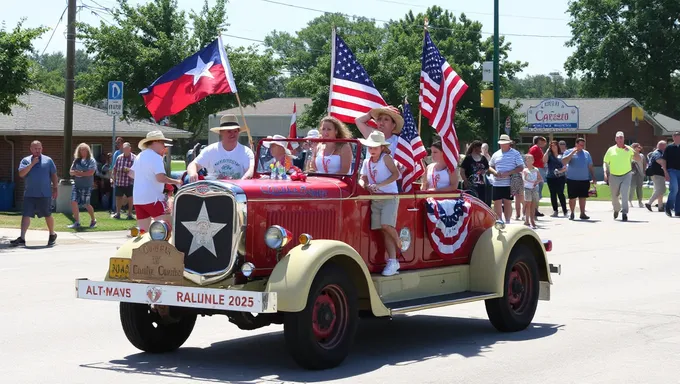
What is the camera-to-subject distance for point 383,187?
9.27 metres

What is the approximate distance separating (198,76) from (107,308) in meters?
2.66

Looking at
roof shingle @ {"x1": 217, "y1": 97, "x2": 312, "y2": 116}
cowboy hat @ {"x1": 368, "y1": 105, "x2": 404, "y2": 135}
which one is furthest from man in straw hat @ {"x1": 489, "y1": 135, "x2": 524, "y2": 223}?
roof shingle @ {"x1": 217, "y1": 97, "x2": 312, "y2": 116}

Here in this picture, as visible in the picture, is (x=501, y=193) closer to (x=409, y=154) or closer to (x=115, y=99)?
(x=115, y=99)

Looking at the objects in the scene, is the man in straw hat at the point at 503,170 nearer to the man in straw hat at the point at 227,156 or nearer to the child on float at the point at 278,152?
the man in straw hat at the point at 227,156

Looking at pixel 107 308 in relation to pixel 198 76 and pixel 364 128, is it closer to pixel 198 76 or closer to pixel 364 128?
pixel 198 76

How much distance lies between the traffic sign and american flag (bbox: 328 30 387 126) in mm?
12514

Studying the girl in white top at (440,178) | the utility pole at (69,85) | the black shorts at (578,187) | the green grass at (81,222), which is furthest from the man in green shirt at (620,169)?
the girl in white top at (440,178)

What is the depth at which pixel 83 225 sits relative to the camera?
888 inches

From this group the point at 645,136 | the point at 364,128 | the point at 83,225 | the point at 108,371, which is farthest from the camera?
the point at 645,136

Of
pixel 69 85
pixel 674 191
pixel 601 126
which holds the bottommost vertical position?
pixel 674 191

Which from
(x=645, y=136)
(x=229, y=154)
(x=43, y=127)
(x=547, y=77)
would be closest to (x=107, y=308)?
(x=229, y=154)

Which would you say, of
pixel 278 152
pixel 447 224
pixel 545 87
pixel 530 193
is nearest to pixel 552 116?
pixel 530 193

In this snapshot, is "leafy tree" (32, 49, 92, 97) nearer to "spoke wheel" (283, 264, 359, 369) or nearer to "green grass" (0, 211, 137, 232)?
"green grass" (0, 211, 137, 232)

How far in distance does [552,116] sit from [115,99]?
42516 millimetres
